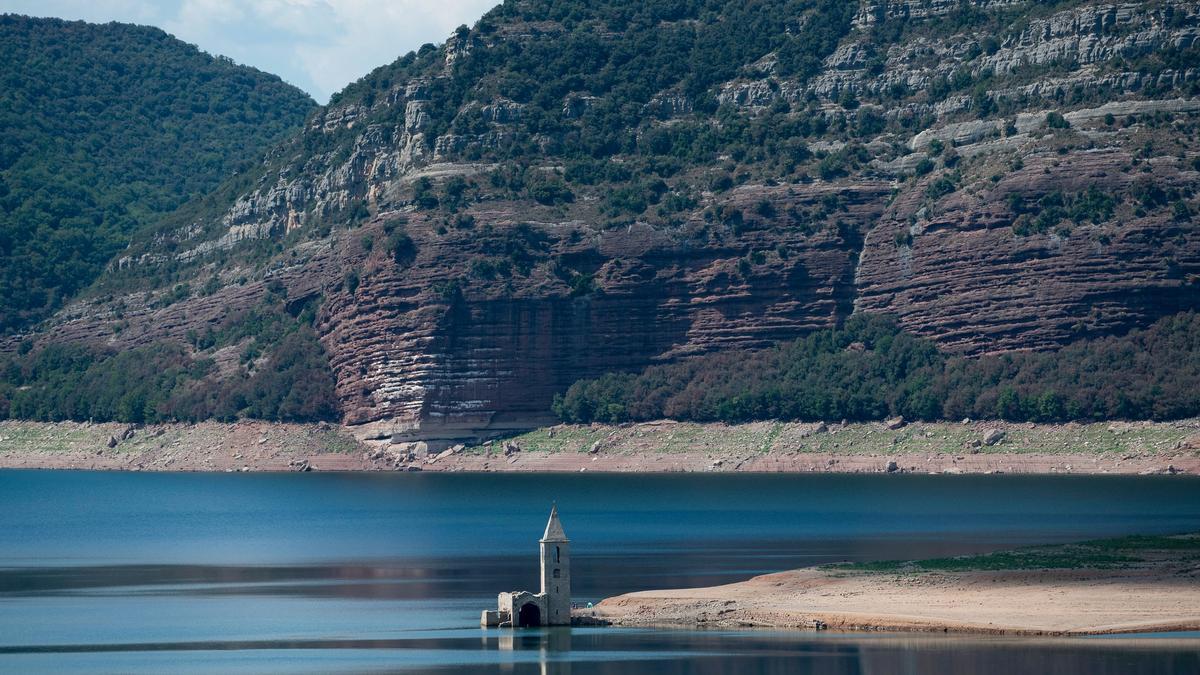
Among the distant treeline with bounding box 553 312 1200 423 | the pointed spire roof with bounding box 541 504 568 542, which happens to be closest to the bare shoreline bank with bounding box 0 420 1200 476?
the distant treeline with bounding box 553 312 1200 423

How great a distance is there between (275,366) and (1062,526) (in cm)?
10498

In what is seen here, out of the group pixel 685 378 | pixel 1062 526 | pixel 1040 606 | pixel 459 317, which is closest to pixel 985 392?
pixel 685 378

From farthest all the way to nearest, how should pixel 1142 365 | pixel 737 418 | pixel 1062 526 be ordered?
1. pixel 737 418
2. pixel 1142 365
3. pixel 1062 526

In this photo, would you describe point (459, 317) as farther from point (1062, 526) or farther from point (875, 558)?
point (875, 558)

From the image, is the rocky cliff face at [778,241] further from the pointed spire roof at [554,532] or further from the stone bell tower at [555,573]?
the pointed spire roof at [554,532]

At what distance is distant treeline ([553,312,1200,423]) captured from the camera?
159125 mm

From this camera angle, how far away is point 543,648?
62.5 metres

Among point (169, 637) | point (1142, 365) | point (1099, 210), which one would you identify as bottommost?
point (169, 637)

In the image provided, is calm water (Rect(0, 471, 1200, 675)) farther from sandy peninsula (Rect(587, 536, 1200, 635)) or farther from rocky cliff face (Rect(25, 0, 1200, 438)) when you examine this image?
rocky cliff face (Rect(25, 0, 1200, 438))

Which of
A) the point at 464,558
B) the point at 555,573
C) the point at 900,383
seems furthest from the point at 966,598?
the point at 900,383

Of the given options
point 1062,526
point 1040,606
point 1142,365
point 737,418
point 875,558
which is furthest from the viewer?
point 737,418

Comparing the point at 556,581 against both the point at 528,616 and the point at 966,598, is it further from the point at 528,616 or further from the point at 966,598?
the point at 966,598

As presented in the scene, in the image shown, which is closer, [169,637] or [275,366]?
[169,637]

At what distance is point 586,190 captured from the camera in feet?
648
